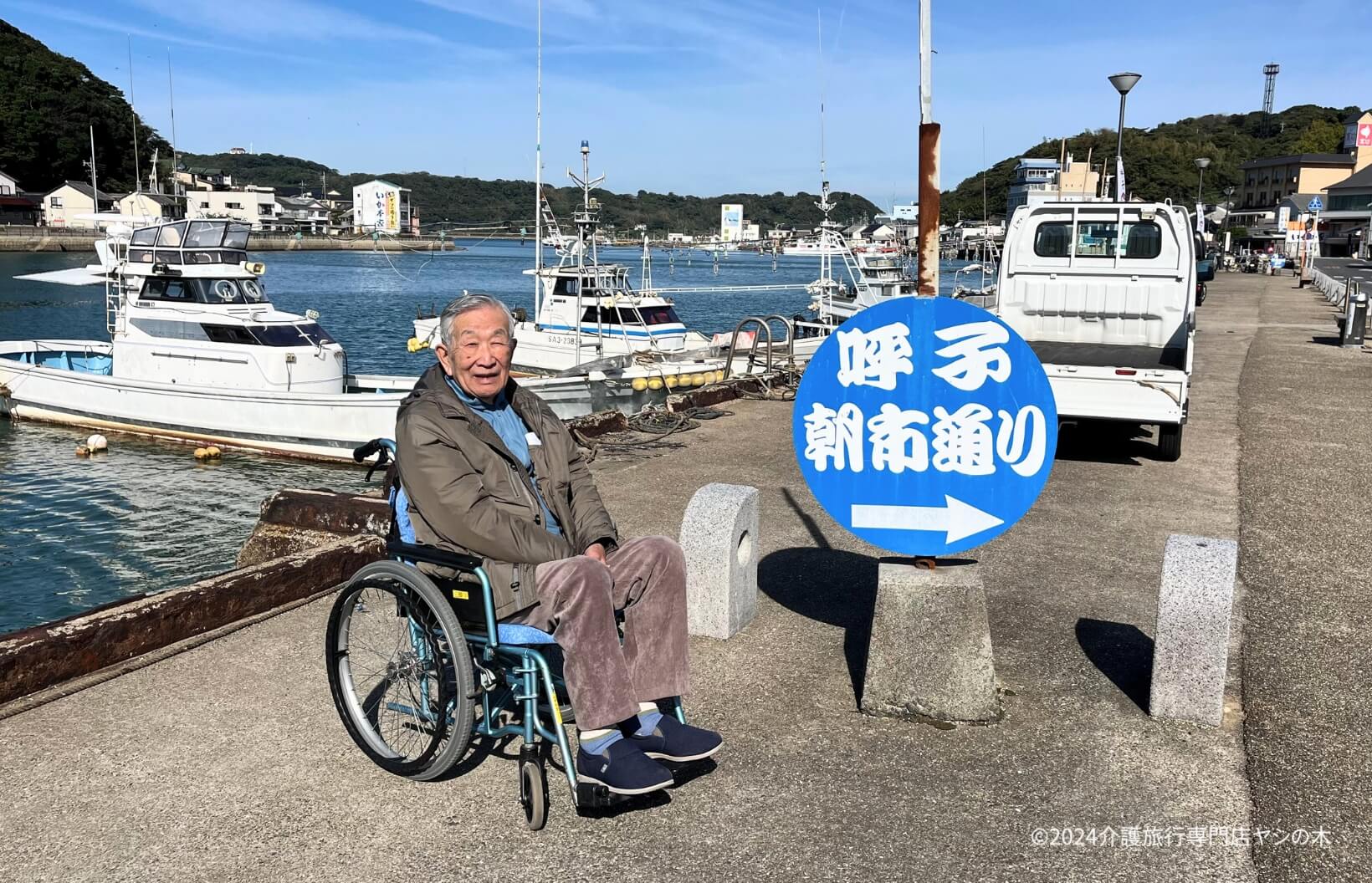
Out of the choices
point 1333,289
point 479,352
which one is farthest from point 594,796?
point 1333,289

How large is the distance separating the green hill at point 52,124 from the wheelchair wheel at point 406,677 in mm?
126034

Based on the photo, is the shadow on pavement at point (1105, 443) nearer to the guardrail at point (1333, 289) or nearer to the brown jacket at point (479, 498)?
the brown jacket at point (479, 498)

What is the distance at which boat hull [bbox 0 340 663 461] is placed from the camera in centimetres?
1877

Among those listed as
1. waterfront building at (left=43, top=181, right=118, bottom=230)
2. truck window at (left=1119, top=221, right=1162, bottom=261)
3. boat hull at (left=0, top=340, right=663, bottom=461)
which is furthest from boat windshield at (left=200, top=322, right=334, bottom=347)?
waterfront building at (left=43, top=181, right=118, bottom=230)

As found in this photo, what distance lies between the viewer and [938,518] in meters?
4.24

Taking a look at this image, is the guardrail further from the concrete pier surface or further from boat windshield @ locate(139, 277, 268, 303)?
the concrete pier surface

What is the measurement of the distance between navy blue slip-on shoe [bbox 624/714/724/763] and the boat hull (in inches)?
563

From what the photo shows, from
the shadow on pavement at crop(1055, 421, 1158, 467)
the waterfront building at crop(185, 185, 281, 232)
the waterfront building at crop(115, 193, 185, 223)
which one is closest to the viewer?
the shadow on pavement at crop(1055, 421, 1158, 467)

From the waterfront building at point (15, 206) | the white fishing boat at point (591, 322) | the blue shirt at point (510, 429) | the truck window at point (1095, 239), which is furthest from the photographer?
the waterfront building at point (15, 206)

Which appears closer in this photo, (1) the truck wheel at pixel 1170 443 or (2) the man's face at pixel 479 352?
(2) the man's face at pixel 479 352

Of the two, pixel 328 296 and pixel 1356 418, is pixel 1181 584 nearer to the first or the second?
pixel 1356 418

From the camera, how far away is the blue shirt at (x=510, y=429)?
12.5 feet

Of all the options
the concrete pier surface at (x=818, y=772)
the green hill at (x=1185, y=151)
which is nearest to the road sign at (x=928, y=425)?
the concrete pier surface at (x=818, y=772)

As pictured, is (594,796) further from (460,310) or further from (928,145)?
(928,145)
